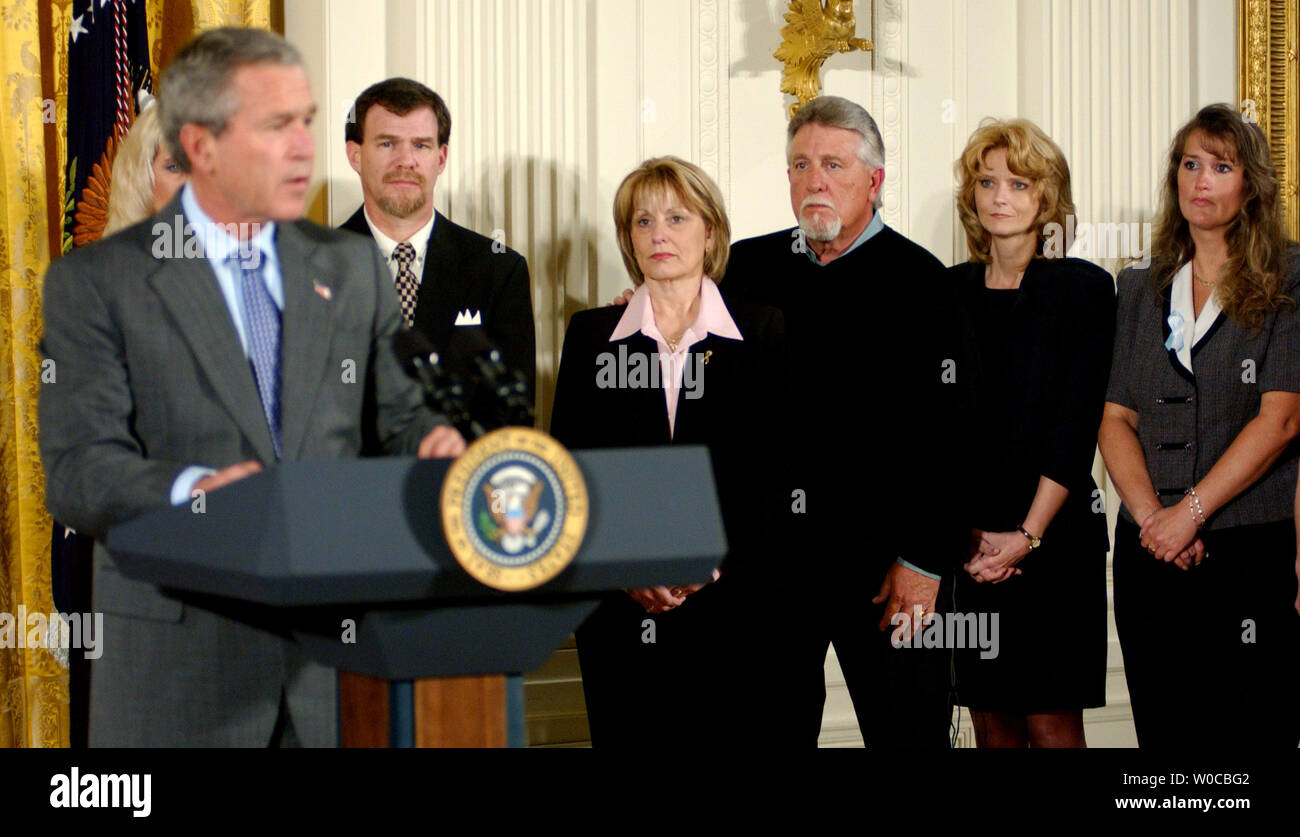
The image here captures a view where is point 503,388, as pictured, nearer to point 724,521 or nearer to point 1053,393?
point 724,521

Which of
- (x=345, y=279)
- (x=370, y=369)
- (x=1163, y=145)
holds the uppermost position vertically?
(x=1163, y=145)

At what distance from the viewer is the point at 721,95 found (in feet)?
14.7

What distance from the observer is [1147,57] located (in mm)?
4973

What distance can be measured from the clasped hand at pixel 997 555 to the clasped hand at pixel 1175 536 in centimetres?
31

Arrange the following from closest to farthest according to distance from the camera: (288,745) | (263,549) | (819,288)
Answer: (263,549) < (288,745) < (819,288)

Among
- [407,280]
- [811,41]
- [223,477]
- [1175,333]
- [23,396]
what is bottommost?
[223,477]

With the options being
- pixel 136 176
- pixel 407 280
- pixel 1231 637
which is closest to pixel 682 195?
pixel 407 280

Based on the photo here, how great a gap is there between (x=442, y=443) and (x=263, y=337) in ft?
1.07

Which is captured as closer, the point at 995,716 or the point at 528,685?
the point at 995,716

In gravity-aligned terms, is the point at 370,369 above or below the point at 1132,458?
above
